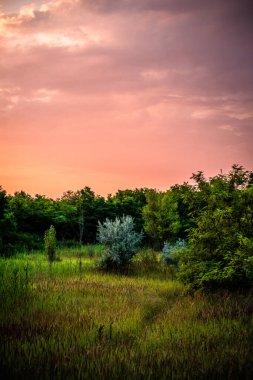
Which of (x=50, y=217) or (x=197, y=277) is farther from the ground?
(x=50, y=217)

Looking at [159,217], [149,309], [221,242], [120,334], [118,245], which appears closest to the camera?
[120,334]

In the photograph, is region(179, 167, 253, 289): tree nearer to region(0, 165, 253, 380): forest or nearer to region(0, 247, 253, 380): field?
region(0, 165, 253, 380): forest

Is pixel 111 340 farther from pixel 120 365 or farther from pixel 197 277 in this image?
pixel 197 277

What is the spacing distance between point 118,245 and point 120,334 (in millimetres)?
11331

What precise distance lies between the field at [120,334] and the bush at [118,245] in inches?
235

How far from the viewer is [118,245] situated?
60.4 ft

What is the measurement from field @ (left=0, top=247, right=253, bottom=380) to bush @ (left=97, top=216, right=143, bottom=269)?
5.97 m

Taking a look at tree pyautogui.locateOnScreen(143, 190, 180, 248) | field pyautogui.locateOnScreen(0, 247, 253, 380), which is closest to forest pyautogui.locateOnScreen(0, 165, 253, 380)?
field pyautogui.locateOnScreen(0, 247, 253, 380)

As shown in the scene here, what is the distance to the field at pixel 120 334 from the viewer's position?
16.4 ft

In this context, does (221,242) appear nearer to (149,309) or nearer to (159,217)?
(149,309)

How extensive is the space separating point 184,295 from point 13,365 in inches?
302

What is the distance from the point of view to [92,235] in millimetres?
38000

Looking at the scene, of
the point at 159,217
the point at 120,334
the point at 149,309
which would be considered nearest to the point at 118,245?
the point at 149,309

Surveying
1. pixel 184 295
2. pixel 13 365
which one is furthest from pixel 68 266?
pixel 13 365
